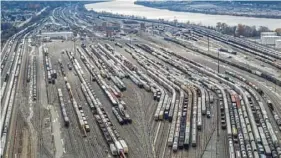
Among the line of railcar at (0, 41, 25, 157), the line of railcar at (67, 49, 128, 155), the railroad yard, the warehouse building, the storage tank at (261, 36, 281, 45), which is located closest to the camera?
the line of railcar at (67, 49, 128, 155)

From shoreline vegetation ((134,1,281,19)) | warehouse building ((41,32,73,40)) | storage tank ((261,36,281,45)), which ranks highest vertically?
shoreline vegetation ((134,1,281,19))

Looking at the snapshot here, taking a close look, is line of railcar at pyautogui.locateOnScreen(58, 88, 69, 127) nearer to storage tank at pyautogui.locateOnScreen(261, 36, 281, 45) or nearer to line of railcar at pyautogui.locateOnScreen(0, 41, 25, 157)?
line of railcar at pyautogui.locateOnScreen(0, 41, 25, 157)

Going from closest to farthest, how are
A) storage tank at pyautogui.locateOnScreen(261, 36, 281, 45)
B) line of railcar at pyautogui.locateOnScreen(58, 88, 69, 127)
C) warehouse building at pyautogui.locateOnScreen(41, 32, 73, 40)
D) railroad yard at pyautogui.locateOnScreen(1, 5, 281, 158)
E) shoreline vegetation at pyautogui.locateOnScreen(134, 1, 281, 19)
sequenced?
railroad yard at pyautogui.locateOnScreen(1, 5, 281, 158), line of railcar at pyautogui.locateOnScreen(58, 88, 69, 127), storage tank at pyautogui.locateOnScreen(261, 36, 281, 45), warehouse building at pyautogui.locateOnScreen(41, 32, 73, 40), shoreline vegetation at pyautogui.locateOnScreen(134, 1, 281, 19)

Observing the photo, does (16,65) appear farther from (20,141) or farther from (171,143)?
(171,143)

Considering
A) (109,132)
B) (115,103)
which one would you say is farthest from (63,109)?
(109,132)

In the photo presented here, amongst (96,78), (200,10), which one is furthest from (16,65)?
(200,10)

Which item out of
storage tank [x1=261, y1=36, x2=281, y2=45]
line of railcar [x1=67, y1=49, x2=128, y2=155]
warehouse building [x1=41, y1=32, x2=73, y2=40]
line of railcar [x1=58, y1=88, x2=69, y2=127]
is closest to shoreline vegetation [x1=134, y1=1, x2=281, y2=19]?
storage tank [x1=261, y1=36, x2=281, y2=45]

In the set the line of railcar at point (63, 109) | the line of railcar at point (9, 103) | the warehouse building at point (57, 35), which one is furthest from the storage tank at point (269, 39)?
the line of railcar at point (63, 109)

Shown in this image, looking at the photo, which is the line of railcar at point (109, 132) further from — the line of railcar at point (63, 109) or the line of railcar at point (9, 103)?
the line of railcar at point (9, 103)

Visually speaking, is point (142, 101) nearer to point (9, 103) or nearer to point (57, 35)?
point (9, 103)
